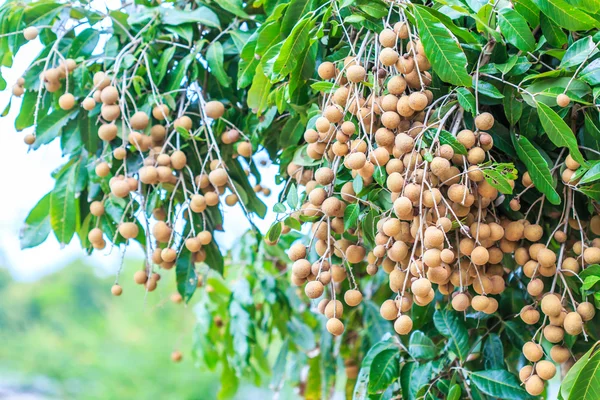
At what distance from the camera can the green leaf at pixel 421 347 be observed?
922 mm

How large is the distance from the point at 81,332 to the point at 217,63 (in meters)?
6.49

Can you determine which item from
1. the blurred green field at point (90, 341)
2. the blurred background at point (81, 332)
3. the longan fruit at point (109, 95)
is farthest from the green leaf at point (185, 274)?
the blurred green field at point (90, 341)

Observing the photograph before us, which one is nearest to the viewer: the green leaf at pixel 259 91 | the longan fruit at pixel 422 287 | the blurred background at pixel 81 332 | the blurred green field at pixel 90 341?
the longan fruit at pixel 422 287

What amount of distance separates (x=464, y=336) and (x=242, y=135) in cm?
42

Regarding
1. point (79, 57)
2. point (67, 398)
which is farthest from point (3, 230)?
point (79, 57)

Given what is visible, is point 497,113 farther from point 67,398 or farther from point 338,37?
point 67,398

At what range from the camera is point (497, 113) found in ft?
2.66

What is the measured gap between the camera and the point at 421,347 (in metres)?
0.92

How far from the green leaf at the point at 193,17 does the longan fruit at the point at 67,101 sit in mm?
178

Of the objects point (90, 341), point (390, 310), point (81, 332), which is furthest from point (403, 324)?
point (81, 332)

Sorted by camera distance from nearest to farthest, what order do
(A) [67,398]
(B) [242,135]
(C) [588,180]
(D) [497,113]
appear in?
(C) [588,180]
(D) [497,113]
(B) [242,135]
(A) [67,398]

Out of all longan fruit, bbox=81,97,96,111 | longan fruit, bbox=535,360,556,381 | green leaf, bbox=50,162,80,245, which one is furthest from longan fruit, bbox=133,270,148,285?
longan fruit, bbox=535,360,556,381

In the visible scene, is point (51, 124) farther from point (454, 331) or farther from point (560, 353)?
point (560, 353)

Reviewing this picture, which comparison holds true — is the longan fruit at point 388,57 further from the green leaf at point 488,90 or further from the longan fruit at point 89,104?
the longan fruit at point 89,104
